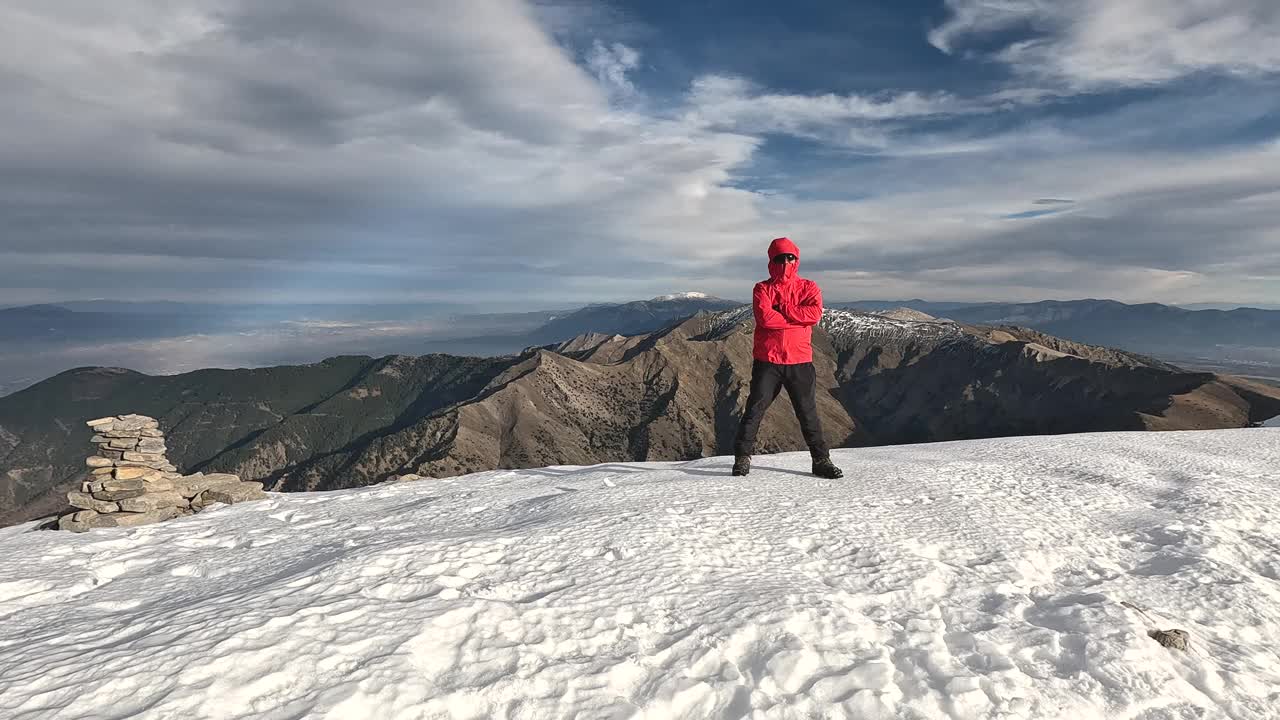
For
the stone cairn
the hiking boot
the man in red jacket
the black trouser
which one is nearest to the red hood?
the man in red jacket

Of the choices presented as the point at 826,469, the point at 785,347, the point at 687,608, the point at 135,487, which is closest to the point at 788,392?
the point at 785,347

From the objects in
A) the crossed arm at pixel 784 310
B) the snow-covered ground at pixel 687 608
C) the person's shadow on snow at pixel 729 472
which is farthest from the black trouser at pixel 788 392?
the snow-covered ground at pixel 687 608

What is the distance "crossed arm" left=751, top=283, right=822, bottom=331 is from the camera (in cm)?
977

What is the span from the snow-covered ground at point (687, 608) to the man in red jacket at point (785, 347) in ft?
4.39

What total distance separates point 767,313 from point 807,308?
2.42 ft

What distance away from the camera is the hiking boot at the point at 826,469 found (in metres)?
9.52

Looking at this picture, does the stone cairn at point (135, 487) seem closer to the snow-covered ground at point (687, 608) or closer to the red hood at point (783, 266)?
the snow-covered ground at point (687, 608)

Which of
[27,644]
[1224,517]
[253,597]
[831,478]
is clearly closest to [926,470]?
[831,478]

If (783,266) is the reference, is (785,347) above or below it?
below

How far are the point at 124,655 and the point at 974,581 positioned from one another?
6839 mm

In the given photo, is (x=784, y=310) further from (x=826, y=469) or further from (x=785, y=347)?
(x=826, y=469)

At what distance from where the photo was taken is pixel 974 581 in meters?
5.30

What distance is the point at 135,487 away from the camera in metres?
11.8

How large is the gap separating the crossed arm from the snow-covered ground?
113 inches
